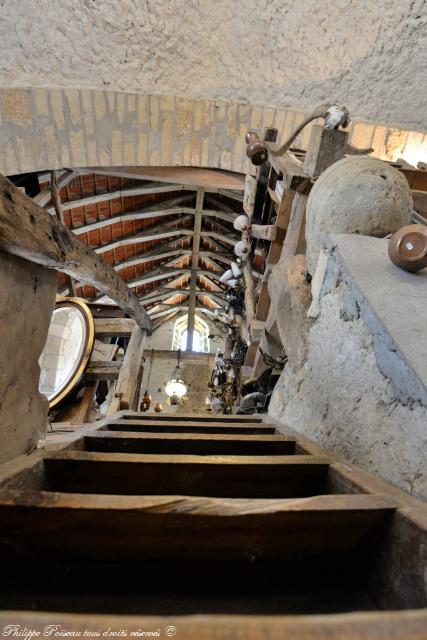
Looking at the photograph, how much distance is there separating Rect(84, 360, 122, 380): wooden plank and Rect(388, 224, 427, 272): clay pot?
15.2ft

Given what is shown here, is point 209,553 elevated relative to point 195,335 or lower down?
lower down

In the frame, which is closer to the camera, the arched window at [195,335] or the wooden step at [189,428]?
the wooden step at [189,428]

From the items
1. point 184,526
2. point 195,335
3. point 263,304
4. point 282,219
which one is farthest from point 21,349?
point 195,335

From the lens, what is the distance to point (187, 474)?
1156mm

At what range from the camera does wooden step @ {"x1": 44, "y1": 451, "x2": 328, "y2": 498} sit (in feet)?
3.68

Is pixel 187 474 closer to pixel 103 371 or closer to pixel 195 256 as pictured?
pixel 103 371

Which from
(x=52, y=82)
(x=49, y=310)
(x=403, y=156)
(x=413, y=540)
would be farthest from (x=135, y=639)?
(x=403, y=156)

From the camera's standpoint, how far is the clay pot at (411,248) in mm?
1390

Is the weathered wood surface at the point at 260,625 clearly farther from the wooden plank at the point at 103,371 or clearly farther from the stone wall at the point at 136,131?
the wooden plank at the point at 103,371

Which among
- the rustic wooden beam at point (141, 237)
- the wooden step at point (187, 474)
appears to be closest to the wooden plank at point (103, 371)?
the wooden step at point (187, 474)

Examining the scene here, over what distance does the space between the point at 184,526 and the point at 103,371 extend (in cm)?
487

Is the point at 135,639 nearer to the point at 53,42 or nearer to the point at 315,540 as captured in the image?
the point at 315,540

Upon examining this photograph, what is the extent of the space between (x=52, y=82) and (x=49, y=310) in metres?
3.42

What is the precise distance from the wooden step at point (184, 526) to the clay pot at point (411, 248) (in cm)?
99
